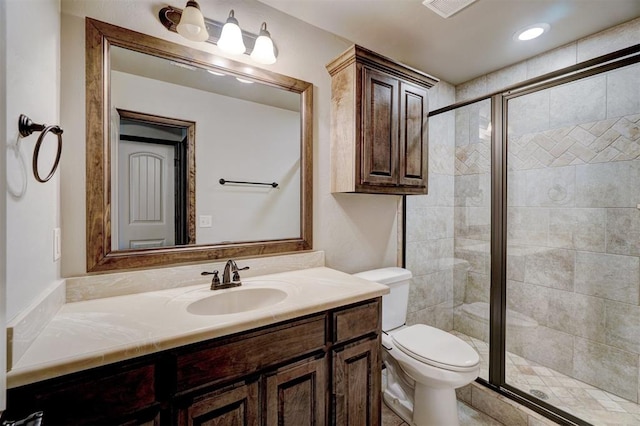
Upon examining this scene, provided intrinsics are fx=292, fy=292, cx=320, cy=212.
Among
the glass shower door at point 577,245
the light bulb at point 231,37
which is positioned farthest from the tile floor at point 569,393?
the light bulb at point 231,37

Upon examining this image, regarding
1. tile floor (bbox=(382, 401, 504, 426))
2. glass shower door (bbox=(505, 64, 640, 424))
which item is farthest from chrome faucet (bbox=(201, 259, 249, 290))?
glass shower door (bbox=(505, 64, 640, 424))

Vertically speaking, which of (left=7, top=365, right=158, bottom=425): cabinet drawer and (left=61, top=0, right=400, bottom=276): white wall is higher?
(left=61, top=0, right=400, bottom=276): white wall

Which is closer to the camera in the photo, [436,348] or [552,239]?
[436,348]

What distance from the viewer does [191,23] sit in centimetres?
129

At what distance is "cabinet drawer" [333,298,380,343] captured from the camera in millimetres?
1243

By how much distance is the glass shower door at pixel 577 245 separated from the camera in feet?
6.02

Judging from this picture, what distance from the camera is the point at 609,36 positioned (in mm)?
1893

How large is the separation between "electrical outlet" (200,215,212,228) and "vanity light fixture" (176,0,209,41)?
2.75ft

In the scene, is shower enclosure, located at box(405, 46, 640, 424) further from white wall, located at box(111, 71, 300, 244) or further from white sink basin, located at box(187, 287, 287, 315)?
white sink basin, located at box(187, 287, 287, 315)

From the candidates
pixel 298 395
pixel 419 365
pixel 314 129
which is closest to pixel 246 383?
pixel 298 395

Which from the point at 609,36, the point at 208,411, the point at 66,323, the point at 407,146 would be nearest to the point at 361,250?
the point at 407,146

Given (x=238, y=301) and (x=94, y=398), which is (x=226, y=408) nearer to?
(x=94, y=398)

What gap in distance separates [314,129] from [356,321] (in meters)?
1.15

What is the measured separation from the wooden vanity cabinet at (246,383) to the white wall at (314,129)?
1.97 ft
